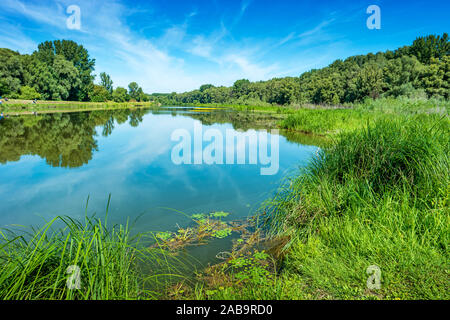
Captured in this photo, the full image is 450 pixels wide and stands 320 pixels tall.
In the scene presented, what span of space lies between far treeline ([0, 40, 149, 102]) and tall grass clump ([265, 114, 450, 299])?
50.7 metres

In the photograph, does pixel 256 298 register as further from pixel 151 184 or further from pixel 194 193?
pixel 151 184

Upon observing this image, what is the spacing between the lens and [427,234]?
2.49m

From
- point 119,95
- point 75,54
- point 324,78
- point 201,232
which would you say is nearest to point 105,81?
point 119,95

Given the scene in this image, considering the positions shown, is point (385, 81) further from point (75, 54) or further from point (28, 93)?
point (75, 54)

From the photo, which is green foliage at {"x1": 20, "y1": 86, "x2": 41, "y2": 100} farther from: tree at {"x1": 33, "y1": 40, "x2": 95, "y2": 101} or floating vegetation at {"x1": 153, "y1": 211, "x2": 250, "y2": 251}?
floating vegetation at {"x1": 153, "y1": 211, "x2": 250, "y2": 251}

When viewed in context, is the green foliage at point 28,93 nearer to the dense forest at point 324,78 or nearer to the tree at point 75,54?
the dense forest at point 324,78

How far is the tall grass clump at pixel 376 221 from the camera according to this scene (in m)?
2.12

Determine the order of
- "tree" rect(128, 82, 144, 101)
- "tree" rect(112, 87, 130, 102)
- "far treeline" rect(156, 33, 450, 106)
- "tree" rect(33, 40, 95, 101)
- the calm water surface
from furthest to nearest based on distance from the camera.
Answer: "tree" rect(128, 82, 144, 101) → "tree" rect(112, 87, 130, 102) → "tree" rect(33, 40, 95, 101) → "far treeline" rect(156, 33, 450, 106) → the calm water surface

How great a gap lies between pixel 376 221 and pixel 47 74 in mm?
58050

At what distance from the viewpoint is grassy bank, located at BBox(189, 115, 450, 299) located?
2.10 m

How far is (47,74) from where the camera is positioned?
4456cm

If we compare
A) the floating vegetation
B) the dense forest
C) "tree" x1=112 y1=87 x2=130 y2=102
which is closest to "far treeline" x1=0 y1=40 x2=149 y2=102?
the dense forest

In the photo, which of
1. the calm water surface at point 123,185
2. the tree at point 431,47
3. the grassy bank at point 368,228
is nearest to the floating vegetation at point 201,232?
the calm water surface at point 123,185
